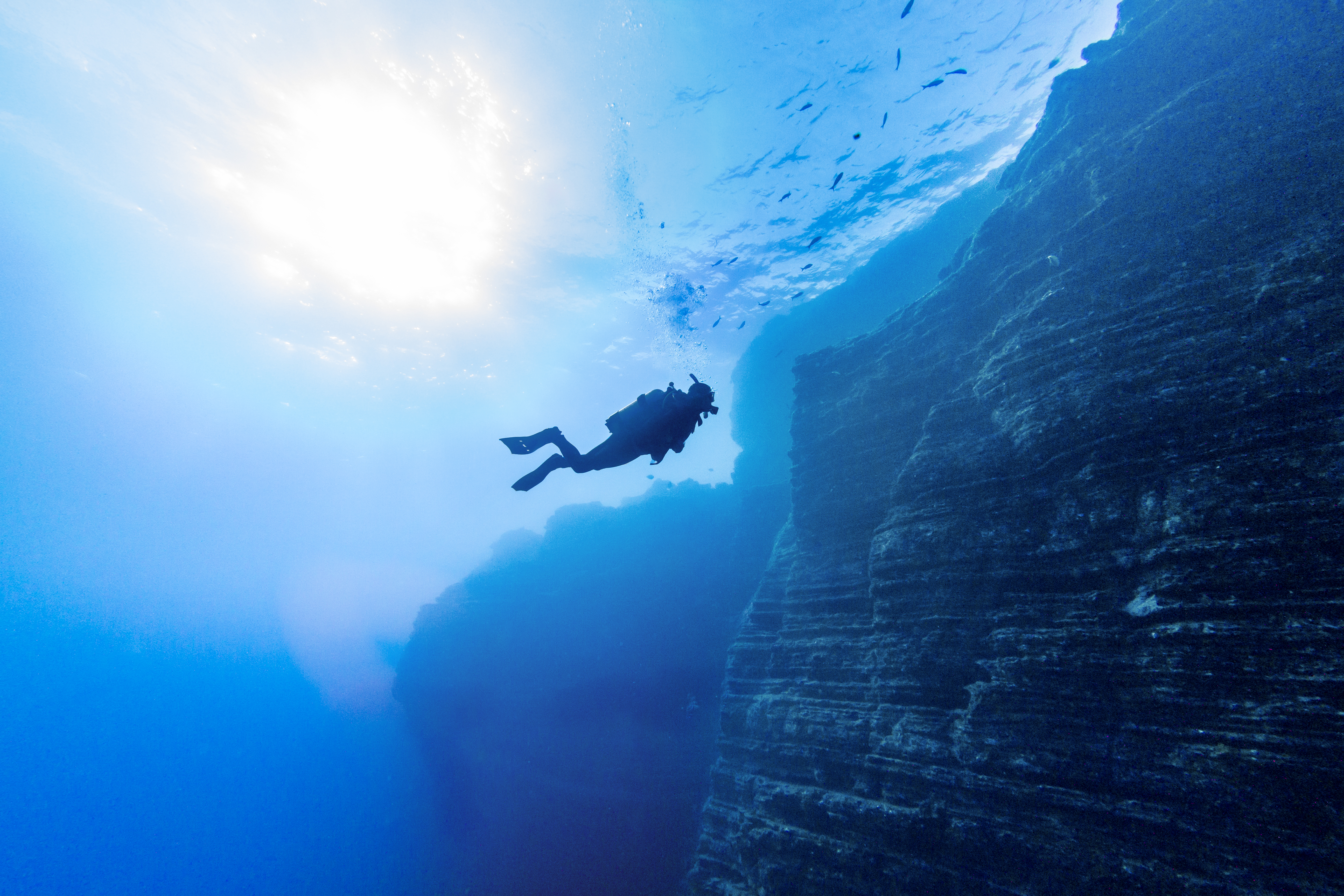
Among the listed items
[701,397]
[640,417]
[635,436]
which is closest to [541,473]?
[635,436]

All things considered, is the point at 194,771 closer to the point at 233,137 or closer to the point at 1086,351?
the point at 233,137

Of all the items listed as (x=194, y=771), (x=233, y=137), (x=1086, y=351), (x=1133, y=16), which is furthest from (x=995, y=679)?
(x=194, y=771)

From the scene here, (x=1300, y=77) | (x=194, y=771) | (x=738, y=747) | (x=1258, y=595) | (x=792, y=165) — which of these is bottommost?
(x=194, y=771)

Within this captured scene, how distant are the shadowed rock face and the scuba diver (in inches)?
273

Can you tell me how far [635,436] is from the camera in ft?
22.2

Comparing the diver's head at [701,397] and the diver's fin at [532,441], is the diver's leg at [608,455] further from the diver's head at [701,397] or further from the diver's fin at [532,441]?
the diver's head at [701,397]

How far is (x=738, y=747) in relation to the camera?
1274cm

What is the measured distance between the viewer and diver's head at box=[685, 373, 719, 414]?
716 centimetres

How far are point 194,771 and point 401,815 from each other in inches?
1792

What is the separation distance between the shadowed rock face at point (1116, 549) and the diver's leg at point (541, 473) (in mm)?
8359

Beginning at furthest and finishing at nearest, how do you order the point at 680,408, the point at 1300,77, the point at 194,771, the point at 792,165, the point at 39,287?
the point at 194,771
the point at 39,287
the point at 792,165
the point at 1300,77
the point at 680,408

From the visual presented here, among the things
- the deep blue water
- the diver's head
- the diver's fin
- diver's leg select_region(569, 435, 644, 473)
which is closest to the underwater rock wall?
the deep blue water

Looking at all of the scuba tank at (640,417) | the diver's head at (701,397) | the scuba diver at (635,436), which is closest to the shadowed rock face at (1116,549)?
the diver's head at (701,397)

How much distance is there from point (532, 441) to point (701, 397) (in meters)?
2.87
